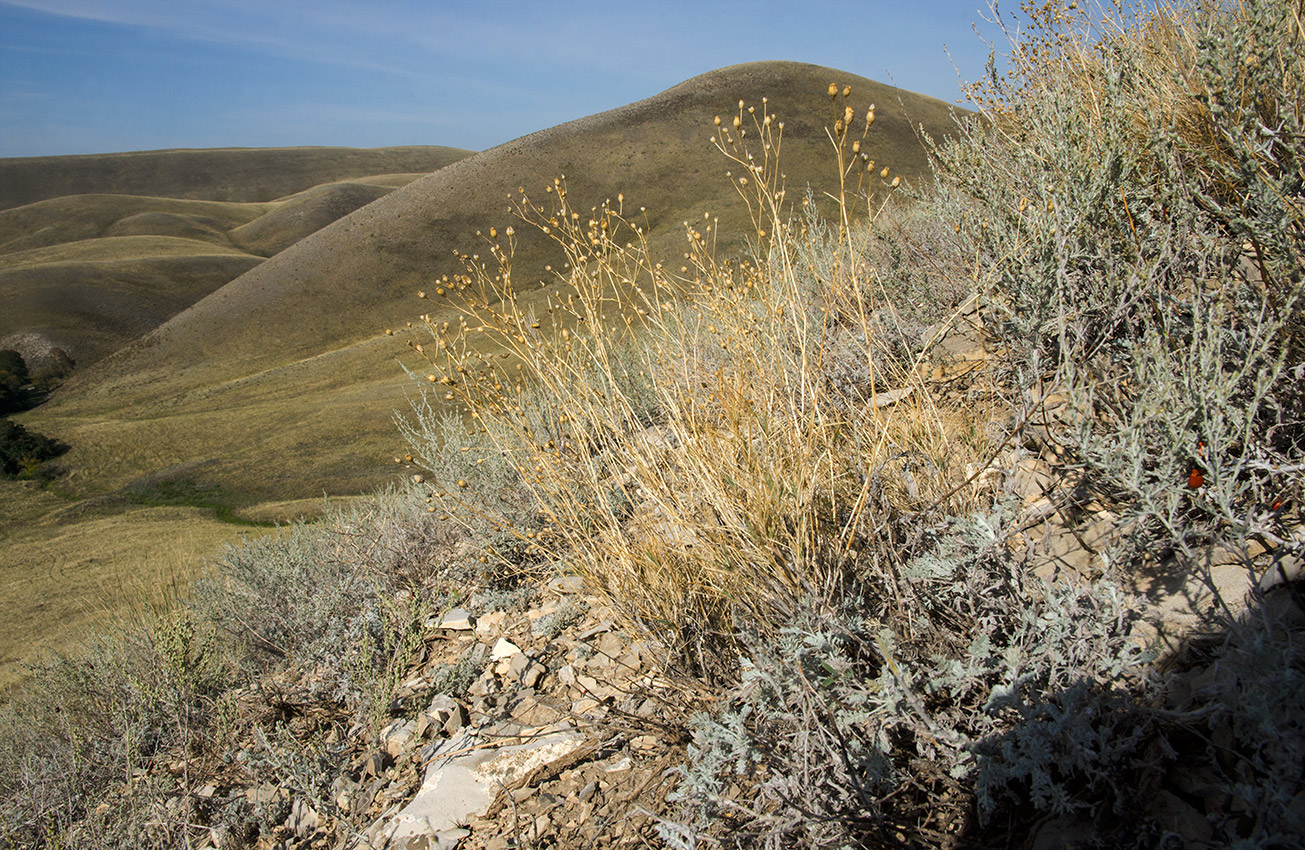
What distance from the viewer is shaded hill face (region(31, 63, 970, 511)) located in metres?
21.8

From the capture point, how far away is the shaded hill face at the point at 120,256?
38.6 metres

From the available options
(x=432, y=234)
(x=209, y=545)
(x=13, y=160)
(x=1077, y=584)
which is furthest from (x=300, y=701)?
(x=13, y=160)

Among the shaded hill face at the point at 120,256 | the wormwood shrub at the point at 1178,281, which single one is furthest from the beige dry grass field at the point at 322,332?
the wormwood shrub at the point at 1178,281

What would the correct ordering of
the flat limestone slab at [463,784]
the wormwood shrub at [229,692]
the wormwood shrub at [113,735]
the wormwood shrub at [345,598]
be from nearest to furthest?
the flat limestone slab at [463,784], the wormwood shrub at [229,692], the wormwood shrub at [113,735], the wormwood shrub at [345,598]

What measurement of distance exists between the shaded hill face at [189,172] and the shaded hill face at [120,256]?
5.91 ft

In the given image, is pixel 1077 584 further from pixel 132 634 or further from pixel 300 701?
pixel 132 634

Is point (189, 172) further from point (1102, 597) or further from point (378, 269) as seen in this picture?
point (1102, 597)

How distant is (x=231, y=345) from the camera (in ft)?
101

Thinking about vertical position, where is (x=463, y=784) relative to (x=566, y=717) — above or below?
below

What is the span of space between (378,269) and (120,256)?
34915 mm

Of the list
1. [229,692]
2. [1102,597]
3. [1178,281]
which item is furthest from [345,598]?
[1178,281]

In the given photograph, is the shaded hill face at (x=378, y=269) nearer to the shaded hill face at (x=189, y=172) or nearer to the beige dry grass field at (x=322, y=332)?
the beige dry grass field at (x=322, y=332)

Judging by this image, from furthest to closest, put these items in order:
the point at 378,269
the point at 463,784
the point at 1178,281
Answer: the point at 378,269 → the point at 463,784 → the point at 1178,281

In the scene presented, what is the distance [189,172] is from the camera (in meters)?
96.4
